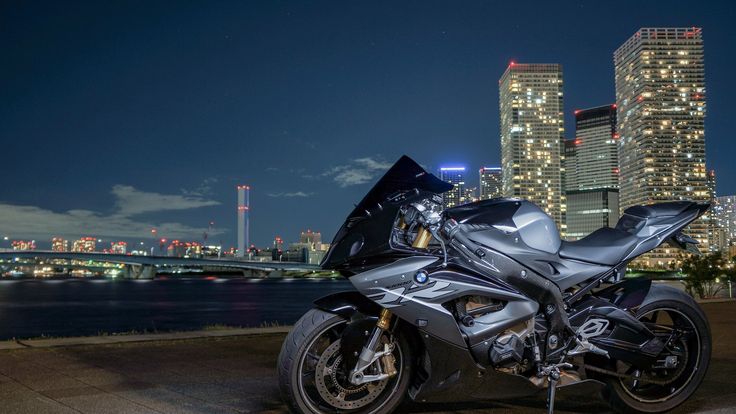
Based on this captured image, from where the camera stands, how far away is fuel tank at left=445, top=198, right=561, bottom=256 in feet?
13.3

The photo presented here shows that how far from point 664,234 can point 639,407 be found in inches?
47.4

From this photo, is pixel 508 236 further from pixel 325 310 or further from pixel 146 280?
pixel 146 280

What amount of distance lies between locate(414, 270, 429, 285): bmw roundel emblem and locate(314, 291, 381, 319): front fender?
34 centimetres

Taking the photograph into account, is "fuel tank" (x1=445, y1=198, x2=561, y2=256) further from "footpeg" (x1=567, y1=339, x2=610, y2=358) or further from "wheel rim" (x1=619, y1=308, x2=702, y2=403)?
"wheel rim" (x1=619, y1=308, x2=702, y2=403)

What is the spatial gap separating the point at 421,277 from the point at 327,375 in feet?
2.70

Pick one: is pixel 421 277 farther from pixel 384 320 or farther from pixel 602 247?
pixel 602 247

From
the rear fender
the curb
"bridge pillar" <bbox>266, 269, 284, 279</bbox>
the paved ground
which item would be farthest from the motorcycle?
"bridge pillar" <bbox>266, 269, 284, 279</bbox>

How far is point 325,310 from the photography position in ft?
13.0

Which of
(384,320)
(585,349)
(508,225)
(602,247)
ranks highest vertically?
(508,225)

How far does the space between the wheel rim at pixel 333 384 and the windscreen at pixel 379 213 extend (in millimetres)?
416

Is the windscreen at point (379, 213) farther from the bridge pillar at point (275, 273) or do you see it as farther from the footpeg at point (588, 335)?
the bridge pillar at point (275, 273)

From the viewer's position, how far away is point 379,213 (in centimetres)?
398

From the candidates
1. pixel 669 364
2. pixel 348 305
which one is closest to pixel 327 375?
pixel 348 305

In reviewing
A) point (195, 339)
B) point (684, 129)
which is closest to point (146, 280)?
point (195, 339)
